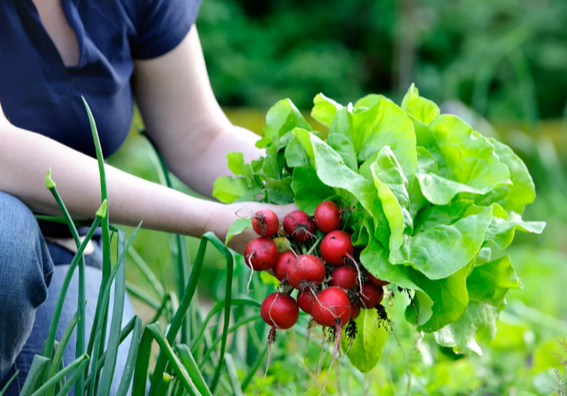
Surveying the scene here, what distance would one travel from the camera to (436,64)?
562 cm

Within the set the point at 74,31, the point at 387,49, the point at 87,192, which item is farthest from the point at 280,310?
the point at 387,49

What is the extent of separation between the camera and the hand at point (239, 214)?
0.81 m

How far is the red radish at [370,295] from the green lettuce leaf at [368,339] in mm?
68

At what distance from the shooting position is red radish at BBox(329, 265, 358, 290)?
2.42ft

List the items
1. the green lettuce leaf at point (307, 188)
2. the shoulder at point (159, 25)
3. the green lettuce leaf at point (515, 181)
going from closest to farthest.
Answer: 1. the green lettuce leaf at point (307, 188)
2. the green lettuce leaf at point (515, 181)
3. the shoulder at point (159, 25)

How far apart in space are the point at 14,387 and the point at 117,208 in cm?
42

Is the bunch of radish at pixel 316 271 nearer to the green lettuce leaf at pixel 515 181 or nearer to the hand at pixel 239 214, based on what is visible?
the hand at pixel 239 214

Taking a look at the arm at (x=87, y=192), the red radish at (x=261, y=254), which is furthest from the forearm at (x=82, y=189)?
the red radish at (x=261, y=254)

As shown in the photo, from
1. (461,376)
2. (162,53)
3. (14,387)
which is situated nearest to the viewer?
(14,387)

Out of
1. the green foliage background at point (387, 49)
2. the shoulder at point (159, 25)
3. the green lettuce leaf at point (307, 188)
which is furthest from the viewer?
the green foliage background at point (387, 49)

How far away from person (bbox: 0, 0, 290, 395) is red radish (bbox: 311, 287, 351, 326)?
0.16 metres

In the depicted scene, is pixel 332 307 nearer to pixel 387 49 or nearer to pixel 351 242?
pixel 351 242

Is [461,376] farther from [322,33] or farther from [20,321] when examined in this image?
[322,33]

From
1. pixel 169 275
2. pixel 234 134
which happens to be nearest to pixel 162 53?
pixel 234 134
